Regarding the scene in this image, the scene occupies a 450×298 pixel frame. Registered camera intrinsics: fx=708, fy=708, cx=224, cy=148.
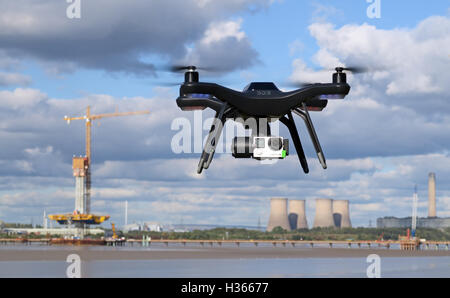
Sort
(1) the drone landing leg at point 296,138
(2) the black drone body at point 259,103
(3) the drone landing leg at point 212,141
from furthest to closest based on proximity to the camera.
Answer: (1) the drone landing leg at point 296,138 < (3) the drone landing leg at point 212,141 < (2) the black drone body at point 259,103

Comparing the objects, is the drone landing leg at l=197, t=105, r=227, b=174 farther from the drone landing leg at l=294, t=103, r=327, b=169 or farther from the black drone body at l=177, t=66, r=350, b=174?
the drone landing leg at l=294, t=103, r=327, b=169

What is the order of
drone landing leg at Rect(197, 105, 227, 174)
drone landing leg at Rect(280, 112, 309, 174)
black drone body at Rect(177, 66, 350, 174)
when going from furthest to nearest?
drone landing leg at Rect(280, 112, 309, 174), drone landing leg at Rect(197, 105, 227, 174), black drone body at Rect(177, 66, 350, 174)

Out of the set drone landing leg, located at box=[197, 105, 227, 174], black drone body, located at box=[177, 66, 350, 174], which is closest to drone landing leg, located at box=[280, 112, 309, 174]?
black drone body, located at box=[177, 66, 350, 174]

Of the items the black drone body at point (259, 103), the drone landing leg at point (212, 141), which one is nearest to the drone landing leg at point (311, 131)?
the black drone body at point (259, 103)

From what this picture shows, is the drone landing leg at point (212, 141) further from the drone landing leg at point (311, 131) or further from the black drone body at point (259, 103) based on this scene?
the drone landing leg at point (311, 131)

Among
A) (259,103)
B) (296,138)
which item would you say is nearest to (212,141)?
(259,103)
